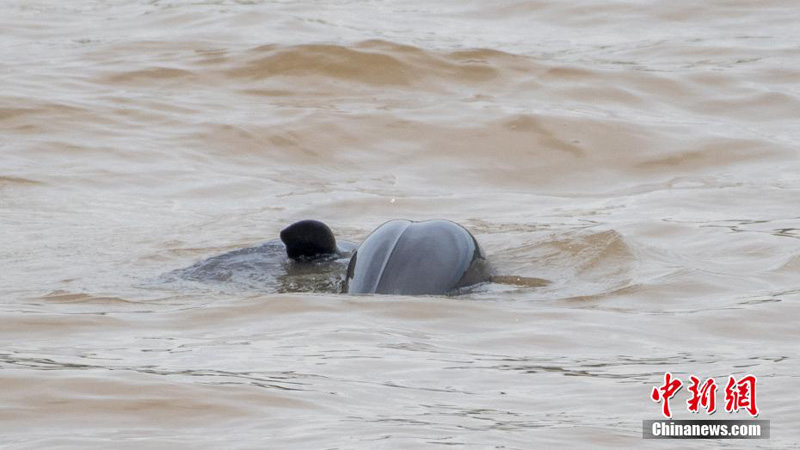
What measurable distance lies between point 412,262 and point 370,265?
6.5 inches

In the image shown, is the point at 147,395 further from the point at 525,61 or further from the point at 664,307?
the point at 525,61

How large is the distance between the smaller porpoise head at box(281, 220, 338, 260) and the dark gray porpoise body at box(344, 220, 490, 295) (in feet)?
1.71

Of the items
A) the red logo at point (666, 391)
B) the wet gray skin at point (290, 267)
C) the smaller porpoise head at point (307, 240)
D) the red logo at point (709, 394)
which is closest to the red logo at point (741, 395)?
the red logo at point (709, 394)

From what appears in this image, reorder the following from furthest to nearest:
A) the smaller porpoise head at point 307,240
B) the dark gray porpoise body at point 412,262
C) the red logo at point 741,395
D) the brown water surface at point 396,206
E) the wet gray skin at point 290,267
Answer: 1. the smaller porpoise head at point 307,240
2. the wet gray skin at point 290,267
3. the dark gray porpoise body at point 412,262
4. the brown water surface at point 396,206
5. the red logo at point 741,395

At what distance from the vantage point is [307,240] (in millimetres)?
6535

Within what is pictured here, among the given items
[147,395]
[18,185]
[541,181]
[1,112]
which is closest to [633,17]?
[541,181]

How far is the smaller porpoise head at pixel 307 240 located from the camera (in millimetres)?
6488

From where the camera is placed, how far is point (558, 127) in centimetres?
1062

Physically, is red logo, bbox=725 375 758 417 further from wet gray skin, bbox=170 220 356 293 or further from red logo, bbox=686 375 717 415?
wet gray skin, bbox=170 220 356 293

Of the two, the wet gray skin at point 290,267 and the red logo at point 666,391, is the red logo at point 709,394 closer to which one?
the red logo at point 666,391

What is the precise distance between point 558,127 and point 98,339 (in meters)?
5.85

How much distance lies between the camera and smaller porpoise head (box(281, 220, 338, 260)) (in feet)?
21.3

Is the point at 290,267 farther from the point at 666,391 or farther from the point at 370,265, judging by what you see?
the point at 666,391

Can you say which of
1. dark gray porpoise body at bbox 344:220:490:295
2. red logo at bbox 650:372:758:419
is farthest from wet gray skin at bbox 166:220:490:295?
red logo at bbox 650:372:758:419
